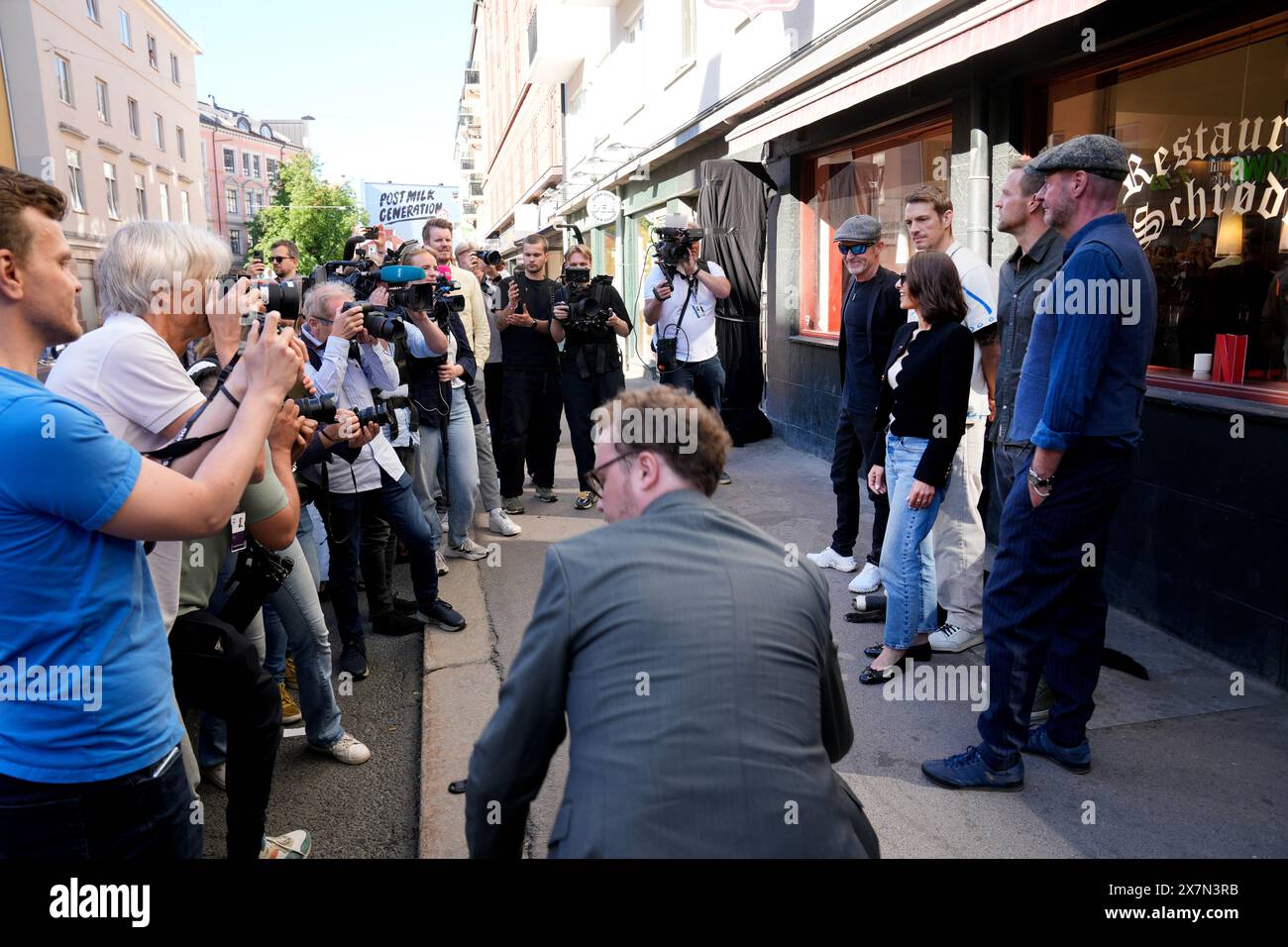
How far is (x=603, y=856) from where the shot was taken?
148 centimetres

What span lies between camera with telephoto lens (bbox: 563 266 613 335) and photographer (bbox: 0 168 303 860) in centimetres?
518

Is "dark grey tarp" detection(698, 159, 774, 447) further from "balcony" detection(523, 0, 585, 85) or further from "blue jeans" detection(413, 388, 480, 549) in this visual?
"balcony" detection(523, 0, 585, 85)

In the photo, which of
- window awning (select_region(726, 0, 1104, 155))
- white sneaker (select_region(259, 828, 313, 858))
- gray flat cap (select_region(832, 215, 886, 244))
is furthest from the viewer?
gray flat cap (select_region(832, 215, 886, 244))

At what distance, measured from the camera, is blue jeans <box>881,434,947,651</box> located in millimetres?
3941

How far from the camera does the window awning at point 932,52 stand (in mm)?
4520

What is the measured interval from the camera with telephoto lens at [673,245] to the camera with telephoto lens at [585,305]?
51cm

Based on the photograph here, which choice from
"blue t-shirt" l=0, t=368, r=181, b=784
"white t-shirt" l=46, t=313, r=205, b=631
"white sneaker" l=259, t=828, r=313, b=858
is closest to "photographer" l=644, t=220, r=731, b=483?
"white sneaker" l=259, t=828, r=313, b=858

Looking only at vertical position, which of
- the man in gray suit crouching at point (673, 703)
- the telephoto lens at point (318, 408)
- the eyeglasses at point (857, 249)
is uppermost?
the eyeglasses at point (857, 249)

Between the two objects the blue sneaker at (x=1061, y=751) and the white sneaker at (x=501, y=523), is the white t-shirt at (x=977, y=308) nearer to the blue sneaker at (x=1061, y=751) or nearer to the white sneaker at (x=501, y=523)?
the blue sneaker at (x=1061, y=751)

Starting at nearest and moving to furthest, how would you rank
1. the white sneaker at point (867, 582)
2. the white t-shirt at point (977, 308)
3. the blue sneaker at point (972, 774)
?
the blue sneaker at point (972, 774), the white t-shirt at point (977, 308), the white sneaker at point (867, 582)

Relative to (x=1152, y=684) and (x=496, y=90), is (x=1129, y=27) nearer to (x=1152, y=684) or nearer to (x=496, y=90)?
(x=1152, y=684)

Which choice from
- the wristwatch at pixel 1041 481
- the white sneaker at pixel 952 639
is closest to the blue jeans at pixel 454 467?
the white sneaker at pixel 952 639
